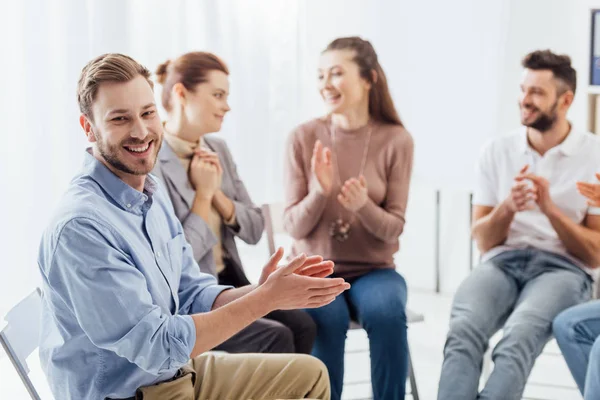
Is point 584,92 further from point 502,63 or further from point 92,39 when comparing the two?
point 92,39

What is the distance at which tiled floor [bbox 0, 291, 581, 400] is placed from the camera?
2.71 meters

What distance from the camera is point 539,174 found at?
260cm

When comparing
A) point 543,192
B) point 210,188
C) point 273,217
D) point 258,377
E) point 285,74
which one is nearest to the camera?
point 258,377

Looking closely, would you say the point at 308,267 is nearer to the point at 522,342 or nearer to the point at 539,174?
the point at 522,342

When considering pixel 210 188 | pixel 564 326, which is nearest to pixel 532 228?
pixel 564 326

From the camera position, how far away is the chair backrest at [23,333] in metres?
1.71

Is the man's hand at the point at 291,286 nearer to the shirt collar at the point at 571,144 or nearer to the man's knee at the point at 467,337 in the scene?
the man's knee at the point at 467,337

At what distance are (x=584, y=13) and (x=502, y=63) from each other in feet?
1.21

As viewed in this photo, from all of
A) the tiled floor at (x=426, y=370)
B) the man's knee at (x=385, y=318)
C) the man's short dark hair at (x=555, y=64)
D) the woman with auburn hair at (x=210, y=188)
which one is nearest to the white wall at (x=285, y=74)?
the woman with auburn hair at (x=210, y=188)

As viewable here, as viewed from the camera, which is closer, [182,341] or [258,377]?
[182,341]

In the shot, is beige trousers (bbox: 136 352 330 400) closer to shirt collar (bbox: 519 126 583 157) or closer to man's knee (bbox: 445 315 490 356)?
man's knee (bbox: 445 315 490 356)

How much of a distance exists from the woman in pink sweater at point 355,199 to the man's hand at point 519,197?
0.32 meters

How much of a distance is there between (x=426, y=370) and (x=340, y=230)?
0.73 metres

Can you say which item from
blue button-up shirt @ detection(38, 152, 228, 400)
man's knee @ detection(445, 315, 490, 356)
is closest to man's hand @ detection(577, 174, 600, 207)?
man's knee @ detection(445, 315, 490, 356)
